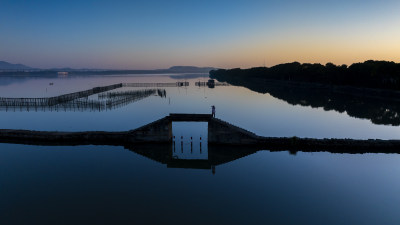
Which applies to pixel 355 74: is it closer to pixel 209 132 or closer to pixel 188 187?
pixel 209 132

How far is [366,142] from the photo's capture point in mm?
35844

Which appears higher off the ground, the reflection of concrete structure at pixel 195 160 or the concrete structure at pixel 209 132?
the concrete structure at pixel 209 132

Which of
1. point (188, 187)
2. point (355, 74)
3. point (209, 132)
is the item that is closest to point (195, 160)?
point (209, 132)

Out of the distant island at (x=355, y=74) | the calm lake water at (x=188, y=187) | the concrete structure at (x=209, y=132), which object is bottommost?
the calm lake water at (x=188, y=187)

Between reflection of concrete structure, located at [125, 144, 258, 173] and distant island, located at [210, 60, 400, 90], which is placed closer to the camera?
reflection of concrete structure, located at [125, 144, 258, 173]

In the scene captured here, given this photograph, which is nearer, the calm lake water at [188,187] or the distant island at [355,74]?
the calm lake water at [188,187]

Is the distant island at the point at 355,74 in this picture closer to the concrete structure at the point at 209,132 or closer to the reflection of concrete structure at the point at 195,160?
the concrete structure at the point at 209,132

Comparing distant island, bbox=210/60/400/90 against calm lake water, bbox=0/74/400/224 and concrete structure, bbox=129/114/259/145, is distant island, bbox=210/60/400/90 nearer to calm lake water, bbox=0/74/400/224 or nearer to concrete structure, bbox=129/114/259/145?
calm lake water, bbox=0/74/400/224

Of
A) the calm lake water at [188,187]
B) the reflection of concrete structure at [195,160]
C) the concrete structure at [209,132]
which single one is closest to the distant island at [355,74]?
the calm lake water at [188,187]

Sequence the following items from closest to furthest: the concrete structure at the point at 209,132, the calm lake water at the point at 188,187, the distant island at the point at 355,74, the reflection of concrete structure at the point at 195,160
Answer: the calm lake water at the point at 188,187, the reflection of concrete structure at the point at 195,160, the concrete structure at the point at 209,132, the distant island at the point at 355,74

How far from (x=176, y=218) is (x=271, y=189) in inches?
381

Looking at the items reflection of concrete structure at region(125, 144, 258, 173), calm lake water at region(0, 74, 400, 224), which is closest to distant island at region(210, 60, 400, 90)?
calm lake water at region(0, 74, 400, 224)

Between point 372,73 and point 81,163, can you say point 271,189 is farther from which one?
point 372,73

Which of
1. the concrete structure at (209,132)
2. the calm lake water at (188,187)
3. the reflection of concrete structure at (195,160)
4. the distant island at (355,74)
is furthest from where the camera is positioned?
the distant island at (355,74)
